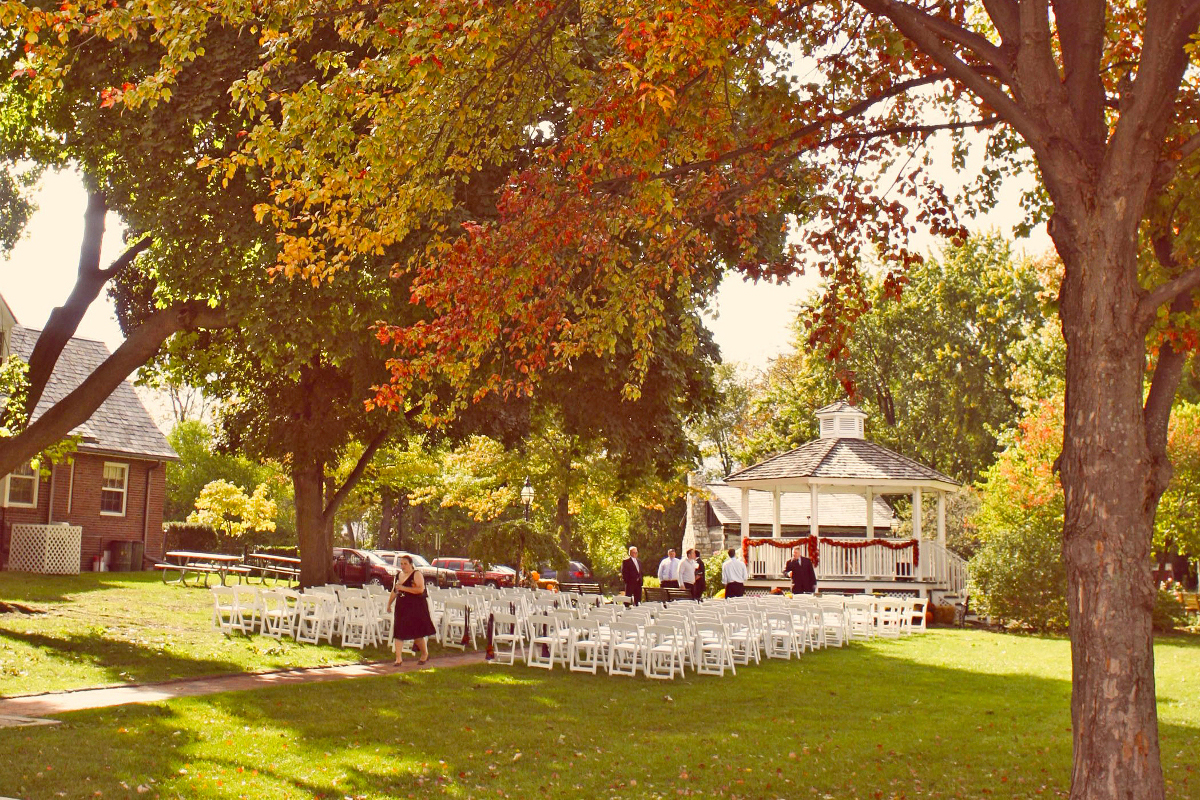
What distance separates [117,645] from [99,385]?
3.73 meters

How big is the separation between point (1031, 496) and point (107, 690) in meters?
Result: 24.7

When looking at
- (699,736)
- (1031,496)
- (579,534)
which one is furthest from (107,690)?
(579,534)

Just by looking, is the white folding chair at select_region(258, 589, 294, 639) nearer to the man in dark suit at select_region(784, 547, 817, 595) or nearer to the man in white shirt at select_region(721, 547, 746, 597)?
the man in white shirt at select_region(721, 547, 746, 597)

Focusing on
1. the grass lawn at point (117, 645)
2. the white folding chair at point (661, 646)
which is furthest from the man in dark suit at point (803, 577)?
the grass lawn at point (117, 645)

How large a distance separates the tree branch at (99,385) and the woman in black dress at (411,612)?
4647 mm

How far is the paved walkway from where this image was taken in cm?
1102

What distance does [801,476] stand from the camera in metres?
32.0

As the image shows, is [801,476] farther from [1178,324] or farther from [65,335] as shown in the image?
[1178,324]

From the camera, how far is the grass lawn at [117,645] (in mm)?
13734

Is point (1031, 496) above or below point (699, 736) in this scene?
above

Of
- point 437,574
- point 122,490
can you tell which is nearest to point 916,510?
point 437,574

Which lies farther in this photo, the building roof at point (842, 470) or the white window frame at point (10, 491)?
the building roof at point (842, 470)

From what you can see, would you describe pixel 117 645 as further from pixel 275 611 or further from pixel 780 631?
pixel 780 631

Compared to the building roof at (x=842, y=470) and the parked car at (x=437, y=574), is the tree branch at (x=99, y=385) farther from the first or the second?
the parked car at (x=437, y=574)
